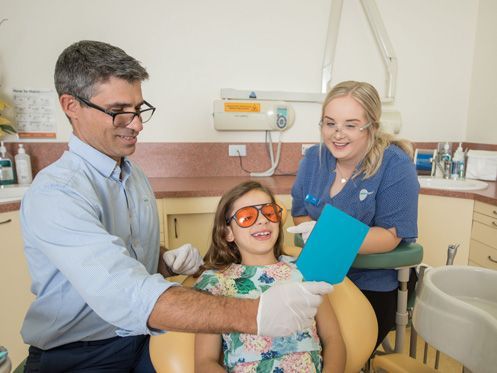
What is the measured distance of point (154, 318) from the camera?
70 cm

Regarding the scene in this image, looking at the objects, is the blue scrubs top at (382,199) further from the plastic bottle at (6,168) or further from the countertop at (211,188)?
the plastic bottle at (6,168)

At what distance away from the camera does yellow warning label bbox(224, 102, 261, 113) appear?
230cm

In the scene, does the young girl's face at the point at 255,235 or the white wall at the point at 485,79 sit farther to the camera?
the white wall at the point at 485,79

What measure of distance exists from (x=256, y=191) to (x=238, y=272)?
11.9 inches

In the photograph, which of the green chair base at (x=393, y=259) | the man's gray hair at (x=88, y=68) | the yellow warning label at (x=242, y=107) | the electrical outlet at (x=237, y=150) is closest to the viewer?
the man's gray hair at (x=88, y=68)

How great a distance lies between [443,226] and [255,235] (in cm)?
161

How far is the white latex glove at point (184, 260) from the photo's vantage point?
1.20m

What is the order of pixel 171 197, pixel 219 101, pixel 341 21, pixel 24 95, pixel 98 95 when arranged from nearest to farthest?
1. pixel 98 95
2. pixel 171 197
3. pixel 24 95
4. pixel 219 101
5. pixel 341 21

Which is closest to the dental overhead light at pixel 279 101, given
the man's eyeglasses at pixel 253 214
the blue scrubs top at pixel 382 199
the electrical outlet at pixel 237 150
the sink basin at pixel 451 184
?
the electrical outlet at pixel 237 150

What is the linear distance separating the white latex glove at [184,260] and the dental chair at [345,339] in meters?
0.08

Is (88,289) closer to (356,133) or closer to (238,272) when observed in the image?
(238,272)

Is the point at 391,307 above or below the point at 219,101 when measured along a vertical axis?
below

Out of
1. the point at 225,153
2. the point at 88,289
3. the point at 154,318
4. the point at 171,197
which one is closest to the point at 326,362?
the point at 154,318

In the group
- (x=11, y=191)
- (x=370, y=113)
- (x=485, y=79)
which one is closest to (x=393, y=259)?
(x=370, y=113)
